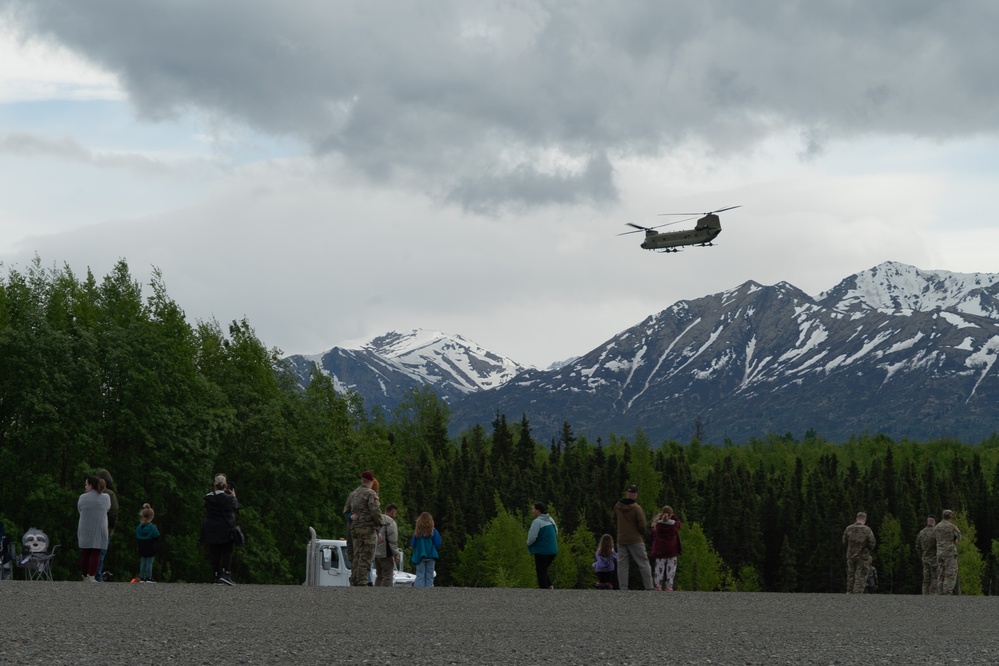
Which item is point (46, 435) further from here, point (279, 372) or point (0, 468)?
point (279, 372)

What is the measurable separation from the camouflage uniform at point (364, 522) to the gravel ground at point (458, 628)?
2.21 m

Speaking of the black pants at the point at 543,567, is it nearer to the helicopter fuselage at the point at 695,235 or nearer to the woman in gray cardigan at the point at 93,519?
the woman in gray cardigan at the point at 93,519

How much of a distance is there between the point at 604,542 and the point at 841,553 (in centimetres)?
10886

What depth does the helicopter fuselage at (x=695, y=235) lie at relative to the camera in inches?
2933

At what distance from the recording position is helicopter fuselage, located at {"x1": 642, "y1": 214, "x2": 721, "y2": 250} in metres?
74.5

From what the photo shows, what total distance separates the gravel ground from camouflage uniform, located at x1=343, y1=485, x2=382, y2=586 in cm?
221

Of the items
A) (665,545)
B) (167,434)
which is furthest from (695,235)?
(665,545)

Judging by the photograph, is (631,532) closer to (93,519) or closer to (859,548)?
(859,548)

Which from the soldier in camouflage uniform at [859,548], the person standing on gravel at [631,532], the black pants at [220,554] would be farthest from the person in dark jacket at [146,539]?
the soldier in camouflage uniform at [859,548]

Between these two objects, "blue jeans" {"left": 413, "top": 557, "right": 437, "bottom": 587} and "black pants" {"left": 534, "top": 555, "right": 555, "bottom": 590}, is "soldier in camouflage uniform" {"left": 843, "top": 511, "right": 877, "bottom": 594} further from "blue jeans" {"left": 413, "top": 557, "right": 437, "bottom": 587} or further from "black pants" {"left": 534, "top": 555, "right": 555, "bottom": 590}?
"blue jeans" {"left": 413, "top": 557, "right": 437, "bottom": 587}

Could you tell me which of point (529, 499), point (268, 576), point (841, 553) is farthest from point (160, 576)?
point (841, 553)

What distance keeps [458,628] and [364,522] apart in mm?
9830

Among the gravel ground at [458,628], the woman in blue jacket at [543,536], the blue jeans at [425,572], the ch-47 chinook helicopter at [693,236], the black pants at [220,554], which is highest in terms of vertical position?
the ch-47 chinook helicopter at [693,236]

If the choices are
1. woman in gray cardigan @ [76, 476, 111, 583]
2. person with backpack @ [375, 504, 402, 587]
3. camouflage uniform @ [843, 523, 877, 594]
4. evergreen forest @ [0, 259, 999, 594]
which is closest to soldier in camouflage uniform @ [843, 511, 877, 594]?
camouflage uniform @ [843, 523, 877, 594]
